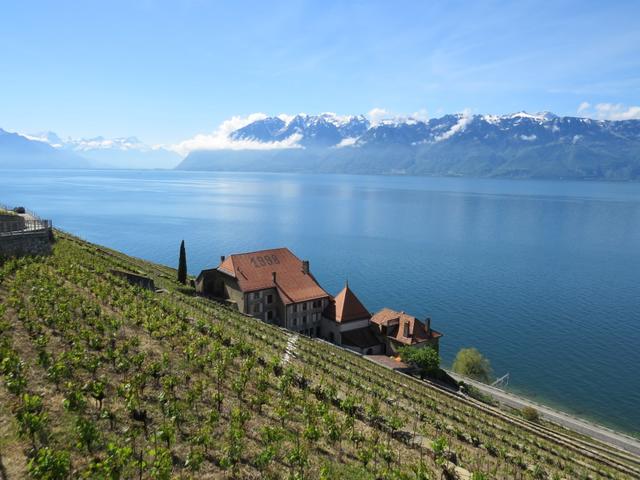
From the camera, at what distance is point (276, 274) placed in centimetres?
7450

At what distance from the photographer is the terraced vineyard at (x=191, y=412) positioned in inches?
770

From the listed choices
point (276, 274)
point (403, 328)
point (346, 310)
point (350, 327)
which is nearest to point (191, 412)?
point (346, 310)

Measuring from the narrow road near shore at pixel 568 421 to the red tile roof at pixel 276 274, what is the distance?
Answer: 95.6 ft

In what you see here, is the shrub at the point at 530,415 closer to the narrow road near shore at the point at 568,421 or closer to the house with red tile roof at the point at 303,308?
the narrow road near shore at the point at 568,421

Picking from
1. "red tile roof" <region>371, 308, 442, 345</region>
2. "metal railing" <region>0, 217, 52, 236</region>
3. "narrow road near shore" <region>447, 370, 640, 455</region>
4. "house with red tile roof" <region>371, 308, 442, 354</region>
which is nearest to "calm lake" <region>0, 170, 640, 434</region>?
"narrow road near shore" <region>447, 370, 640, 455</region>

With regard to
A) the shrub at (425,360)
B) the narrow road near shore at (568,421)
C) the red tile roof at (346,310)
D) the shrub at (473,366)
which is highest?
the red tile roof at (346,310)

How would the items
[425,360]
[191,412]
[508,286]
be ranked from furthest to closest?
[508,286] < [425,360] < [191,412]

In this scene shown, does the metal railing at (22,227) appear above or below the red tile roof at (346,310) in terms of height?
above

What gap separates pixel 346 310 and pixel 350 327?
300 cm

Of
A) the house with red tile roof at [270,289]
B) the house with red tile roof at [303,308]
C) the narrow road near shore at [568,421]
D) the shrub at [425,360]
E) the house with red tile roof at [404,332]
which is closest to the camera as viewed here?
the narrow road near shore at [568,421]

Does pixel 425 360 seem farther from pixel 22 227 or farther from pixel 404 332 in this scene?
pixel 22 227

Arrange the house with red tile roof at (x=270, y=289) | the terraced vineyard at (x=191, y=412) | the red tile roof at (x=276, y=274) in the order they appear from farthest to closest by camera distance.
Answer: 1. the red tile roof at (x=276, y=274)
2. the house with red tile roof at (x=270, y=289)
3. the terraced vineyard at (x=191, y=412)

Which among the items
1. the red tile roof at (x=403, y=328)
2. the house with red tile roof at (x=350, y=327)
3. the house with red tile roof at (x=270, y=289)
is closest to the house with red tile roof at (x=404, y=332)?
the red tile roof at (x=403, y=328)

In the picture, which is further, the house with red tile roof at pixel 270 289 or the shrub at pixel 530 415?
the house with red tile roof at pixel 270 289
